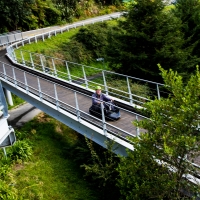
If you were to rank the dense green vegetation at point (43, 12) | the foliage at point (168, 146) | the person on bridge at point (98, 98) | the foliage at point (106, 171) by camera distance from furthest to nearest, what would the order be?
1. the dense green vegetation at point (43, 12)
2. the person on bridge at point (98, 98)
3. the foliage at point (106, 171)
4. the foliage at point (168, 146)

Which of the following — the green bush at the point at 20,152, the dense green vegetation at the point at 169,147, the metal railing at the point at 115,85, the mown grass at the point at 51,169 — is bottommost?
the mown grass at the point at 51,169

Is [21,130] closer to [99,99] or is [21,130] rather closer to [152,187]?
[99,99]

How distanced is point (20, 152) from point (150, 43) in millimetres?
10327

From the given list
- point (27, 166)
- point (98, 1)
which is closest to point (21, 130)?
point (27, 166)

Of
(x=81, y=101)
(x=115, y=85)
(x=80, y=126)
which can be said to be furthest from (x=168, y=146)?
(x=115, y=85)

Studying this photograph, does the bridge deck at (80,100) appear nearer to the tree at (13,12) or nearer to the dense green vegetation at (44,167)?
the dense green vegetation at (44,167)

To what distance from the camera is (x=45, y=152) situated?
15586mm

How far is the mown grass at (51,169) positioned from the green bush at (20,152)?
0.31m

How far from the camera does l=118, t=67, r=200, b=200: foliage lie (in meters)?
6.25

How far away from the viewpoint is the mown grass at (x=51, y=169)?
12562 millimetres

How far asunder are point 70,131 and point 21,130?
2.72m

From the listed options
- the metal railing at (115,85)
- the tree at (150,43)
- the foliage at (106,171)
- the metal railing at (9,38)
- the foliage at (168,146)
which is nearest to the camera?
the foliage at (168,146)

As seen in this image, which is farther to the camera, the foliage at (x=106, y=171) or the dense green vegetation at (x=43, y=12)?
the dense green vegetation at (x=43, y=12)

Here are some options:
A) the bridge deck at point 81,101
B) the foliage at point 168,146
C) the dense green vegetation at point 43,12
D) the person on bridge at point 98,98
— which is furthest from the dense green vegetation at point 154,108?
the dense green vegetation at point 43,12
